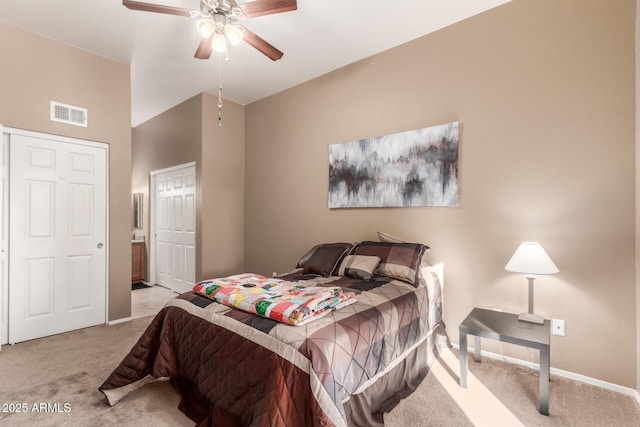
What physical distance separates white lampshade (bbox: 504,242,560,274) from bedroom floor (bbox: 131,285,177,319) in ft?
13.3

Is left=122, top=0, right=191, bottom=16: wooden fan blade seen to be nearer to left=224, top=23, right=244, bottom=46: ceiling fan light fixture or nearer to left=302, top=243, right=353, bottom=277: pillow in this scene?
left=224, top=23, right=244, bottom=46: ceiling fan light fixture

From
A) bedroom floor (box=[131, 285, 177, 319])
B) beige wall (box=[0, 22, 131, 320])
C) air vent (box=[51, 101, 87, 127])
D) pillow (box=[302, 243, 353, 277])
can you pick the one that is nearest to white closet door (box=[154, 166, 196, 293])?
bedroom floor (box=[131, 285, 177, 319])

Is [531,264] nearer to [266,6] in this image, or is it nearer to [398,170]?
[398,170]

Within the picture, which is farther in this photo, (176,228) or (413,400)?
(176,228)

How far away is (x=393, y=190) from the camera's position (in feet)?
10.4

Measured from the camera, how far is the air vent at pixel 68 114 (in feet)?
10.4

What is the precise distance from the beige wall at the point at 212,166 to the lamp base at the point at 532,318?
3708 millimetres

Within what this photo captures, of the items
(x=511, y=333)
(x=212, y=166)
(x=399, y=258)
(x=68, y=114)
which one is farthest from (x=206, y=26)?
(x=511, y=333)

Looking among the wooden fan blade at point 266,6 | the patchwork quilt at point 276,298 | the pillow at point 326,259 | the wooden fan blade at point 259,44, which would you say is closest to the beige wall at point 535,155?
the pillow at point 326,259

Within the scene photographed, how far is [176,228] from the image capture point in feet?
16.2

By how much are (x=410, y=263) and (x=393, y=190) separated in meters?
0.87

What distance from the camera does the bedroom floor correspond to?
399 cm

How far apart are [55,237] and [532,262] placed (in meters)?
4.34

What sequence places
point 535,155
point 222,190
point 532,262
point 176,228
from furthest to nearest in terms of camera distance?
point 176,228 < point 222,190 < point 535,155 < point 532,262
